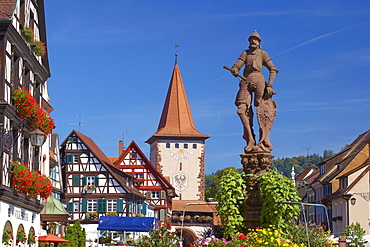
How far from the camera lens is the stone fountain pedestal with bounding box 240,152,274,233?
14.1 metres

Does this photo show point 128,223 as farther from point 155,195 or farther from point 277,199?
point 155,195

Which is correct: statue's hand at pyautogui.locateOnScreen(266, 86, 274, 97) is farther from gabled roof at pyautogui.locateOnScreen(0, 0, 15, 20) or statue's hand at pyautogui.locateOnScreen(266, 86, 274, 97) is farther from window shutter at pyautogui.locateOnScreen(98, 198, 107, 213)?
window shutter at pyautogui.locateOnScreen(98, 198, 107, 213)

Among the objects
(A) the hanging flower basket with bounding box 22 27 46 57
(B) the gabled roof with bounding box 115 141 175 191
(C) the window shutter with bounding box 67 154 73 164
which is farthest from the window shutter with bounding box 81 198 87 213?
(A) the hanging flower basket with bounding box 22 27 46 57

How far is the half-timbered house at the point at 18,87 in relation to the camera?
25.4 metres

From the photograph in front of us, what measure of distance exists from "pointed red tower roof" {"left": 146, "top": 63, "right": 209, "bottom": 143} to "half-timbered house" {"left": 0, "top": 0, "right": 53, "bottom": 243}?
231ft

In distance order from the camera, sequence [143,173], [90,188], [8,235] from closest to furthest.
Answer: [8,235], [90,188], [143,173]

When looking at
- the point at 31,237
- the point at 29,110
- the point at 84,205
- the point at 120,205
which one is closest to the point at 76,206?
the point at 84,205

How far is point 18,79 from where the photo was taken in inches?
1091

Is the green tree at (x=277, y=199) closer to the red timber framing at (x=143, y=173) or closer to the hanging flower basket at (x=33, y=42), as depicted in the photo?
the hanging flower basket at (x=33, y=42)

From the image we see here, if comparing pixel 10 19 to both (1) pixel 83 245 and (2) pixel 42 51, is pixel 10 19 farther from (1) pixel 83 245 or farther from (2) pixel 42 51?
(1) pixel 83 245

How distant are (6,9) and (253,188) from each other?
15021 millimetres

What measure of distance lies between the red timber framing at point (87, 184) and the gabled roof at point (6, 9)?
36.5m

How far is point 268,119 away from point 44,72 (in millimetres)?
20461

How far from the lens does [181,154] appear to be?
103562 millimetres
